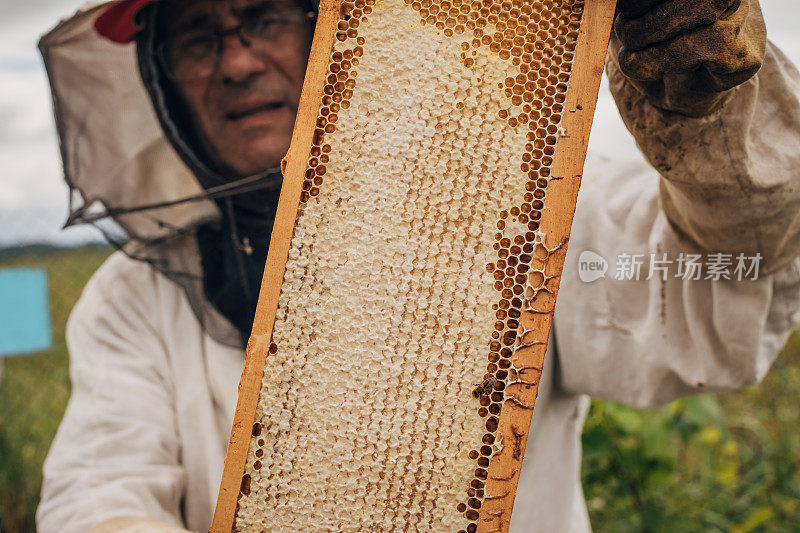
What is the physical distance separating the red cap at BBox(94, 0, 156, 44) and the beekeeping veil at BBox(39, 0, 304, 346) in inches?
0.7

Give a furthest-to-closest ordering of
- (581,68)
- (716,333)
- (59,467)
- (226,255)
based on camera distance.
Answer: (226,255) < (59,467) < (716,333) < (581,68)

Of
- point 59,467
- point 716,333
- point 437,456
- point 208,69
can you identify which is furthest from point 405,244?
point 59,467

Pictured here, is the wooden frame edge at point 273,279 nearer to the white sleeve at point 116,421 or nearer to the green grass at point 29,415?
the white sleeve at point 116,421

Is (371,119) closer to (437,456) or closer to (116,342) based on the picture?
(437,456)

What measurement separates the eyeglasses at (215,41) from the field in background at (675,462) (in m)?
1.70

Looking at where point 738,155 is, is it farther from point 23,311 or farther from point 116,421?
point 23,311

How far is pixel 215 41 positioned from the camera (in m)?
1.57

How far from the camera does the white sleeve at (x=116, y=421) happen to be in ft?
4.50

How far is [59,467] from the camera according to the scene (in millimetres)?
1442

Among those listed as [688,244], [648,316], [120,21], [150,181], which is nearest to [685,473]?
[648,316]

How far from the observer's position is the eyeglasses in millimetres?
1512

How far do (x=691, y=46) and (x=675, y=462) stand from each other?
2.14 meters

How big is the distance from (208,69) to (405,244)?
950mm

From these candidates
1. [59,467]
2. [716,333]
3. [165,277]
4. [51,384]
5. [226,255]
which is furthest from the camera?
[51,384]
